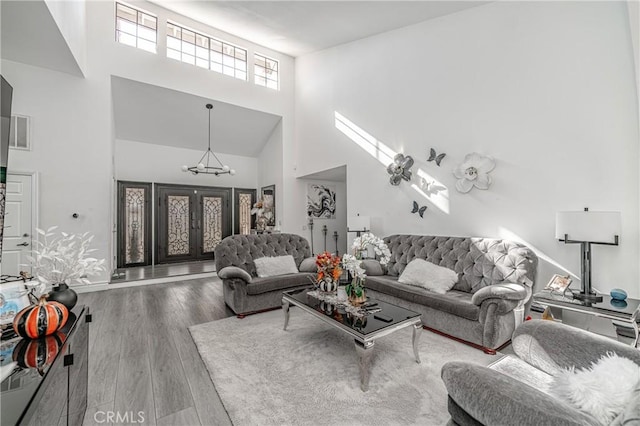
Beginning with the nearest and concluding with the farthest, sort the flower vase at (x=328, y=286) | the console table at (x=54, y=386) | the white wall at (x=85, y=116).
→ the console table at (x=54, y=386) < the flower vase at (x=328, y=286) < the white wall at (x=85, y=116)

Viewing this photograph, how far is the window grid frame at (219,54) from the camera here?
5.73m

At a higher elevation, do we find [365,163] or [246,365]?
[365,163]

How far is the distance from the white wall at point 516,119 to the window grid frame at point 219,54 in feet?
9.62

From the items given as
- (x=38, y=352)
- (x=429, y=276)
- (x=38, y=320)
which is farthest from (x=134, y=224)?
(x=429, y=276)

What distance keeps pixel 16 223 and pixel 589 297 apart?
7.21 m

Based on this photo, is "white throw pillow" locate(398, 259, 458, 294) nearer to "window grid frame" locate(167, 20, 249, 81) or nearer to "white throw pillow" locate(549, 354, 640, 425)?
"white throw pillow" locate(549, 354, 640, 425)

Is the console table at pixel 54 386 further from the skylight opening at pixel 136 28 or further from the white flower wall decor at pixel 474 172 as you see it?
the skylight opening at pixel 136 28

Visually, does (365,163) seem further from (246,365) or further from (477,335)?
(246,365)

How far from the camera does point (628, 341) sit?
2256 millimetres

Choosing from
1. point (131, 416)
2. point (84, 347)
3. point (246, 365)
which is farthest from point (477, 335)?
point (84, 347)

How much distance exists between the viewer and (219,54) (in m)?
6.20

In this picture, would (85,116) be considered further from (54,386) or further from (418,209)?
(418,209)

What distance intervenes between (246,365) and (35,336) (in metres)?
1.46

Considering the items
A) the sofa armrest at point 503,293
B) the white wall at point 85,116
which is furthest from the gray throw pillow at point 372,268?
the white wall at point 85,116
